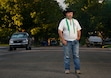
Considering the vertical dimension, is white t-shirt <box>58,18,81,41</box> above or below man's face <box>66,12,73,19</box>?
below

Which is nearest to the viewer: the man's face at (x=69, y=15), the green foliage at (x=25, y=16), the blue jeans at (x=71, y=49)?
the man's face at (x=69, y=15)

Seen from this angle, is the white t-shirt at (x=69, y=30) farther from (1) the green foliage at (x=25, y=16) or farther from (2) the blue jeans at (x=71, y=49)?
(1) the green foliage at (x=25, y=16)

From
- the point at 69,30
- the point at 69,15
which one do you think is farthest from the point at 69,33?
the point at 69,15

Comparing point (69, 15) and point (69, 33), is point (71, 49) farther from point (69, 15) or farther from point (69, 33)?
point (69, 15)

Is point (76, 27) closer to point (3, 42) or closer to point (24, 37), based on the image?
point (24, 37)

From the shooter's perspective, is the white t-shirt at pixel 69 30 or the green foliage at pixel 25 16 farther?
the green foliage at pixel 25 16

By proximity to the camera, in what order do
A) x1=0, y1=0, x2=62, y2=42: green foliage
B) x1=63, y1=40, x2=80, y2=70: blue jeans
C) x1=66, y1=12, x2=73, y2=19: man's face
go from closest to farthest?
x1=66, y1=12, x2=73, y2=19: man's face
x1=63, y1=40, x2=80, y2=70: blue jeans
x1=0, y1=0, x2=62, y2=42: green foliage

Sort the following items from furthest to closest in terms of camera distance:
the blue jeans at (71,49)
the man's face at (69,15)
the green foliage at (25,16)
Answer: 1. the green foliage at (25,16)
2. the blue jeans at (71,49)
3. the man's face at (69,15)

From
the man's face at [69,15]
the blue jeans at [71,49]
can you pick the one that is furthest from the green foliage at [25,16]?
the man's face at [69,15]

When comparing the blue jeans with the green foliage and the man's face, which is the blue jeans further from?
the green foliage

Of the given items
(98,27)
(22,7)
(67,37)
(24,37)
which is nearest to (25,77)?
(67,37)

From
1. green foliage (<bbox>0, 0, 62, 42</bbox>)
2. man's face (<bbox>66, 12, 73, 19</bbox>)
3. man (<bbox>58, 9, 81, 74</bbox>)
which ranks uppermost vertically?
green foliage (<bbox>0, 0, 62, 42</bbox>)

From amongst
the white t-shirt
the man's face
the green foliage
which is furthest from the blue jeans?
the green foliage

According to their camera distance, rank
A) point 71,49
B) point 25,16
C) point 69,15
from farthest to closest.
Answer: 1. point 25,16
2. point 71,49
3. point 69,15
